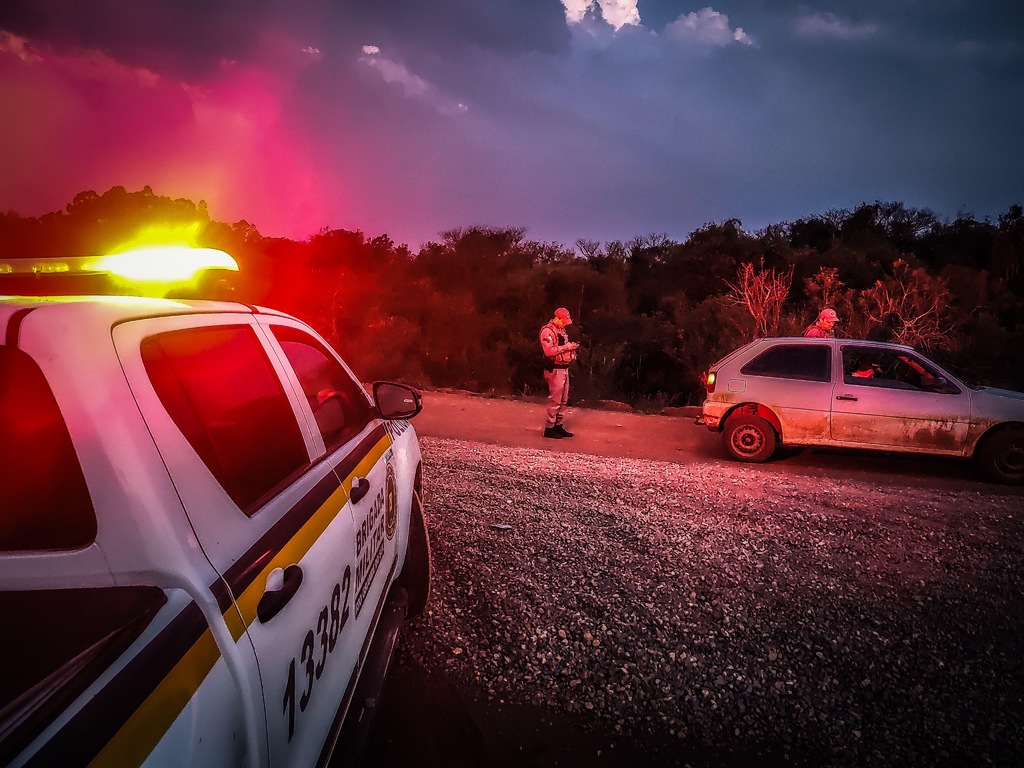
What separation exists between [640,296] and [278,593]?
1084 inches

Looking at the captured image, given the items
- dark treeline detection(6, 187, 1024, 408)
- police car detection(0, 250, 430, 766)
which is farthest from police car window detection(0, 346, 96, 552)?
dark treeline detection(6, 187, 1024, 408)

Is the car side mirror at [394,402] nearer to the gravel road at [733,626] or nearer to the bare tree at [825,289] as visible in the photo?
the gravel road at [733,626]

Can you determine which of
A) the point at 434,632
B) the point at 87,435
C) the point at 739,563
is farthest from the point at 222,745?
the point at 739,563

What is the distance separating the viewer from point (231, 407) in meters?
2.23

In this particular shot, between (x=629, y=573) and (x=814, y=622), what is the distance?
1.09 m

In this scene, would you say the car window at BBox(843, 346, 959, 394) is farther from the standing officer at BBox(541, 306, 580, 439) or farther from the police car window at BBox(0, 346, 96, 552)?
the police car window at BBox(0, 346, 96, 552)

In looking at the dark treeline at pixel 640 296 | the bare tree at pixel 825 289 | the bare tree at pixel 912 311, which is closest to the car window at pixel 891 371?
the dark treeline at pixel 640 296

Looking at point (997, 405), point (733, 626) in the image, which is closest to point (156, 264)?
point (733, 626)

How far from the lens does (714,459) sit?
790cm

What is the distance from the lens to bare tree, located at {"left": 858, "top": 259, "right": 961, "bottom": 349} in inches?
568

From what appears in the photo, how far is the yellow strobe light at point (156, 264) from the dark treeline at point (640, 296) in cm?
961

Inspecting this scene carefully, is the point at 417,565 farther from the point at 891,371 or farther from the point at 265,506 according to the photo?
the point at 891,371

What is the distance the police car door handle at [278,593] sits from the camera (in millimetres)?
1273

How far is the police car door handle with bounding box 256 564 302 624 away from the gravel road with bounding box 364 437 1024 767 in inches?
56.9
